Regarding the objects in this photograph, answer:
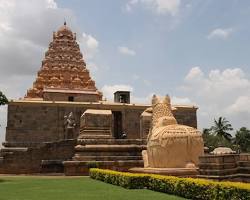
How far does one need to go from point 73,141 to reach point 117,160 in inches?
170

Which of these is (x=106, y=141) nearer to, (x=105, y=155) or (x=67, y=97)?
(x=105, y=155)

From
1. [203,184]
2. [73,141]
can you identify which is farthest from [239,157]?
[73,141]

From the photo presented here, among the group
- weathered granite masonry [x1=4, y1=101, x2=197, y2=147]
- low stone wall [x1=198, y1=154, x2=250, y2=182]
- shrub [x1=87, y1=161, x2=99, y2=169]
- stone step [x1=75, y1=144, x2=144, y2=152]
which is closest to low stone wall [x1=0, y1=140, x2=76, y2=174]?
stone step [x1=75, y1=144, x2=144, y2=152]

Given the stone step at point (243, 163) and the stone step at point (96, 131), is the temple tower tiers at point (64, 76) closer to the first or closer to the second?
the stone step at point (96, 131)

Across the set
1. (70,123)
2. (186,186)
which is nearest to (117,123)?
(70,123)

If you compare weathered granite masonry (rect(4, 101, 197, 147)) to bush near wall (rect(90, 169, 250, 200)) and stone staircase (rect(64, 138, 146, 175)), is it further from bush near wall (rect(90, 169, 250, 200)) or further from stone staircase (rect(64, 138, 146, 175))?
bush near wall (rect(90, 169, 250, 200))

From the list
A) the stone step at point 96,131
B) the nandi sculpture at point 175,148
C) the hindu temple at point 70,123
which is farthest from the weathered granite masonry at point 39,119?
the nandi sculpture at point 175,148

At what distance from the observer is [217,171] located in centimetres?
838

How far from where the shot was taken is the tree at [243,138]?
52.0 meters

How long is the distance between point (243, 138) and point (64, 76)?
32.1 m

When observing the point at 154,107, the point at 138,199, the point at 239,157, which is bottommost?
the point at 138,199

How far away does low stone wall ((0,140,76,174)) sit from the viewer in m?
18.3

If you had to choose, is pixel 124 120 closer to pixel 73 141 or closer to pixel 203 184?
pixel 73 141

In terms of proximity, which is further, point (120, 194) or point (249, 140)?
point (249, 140)
